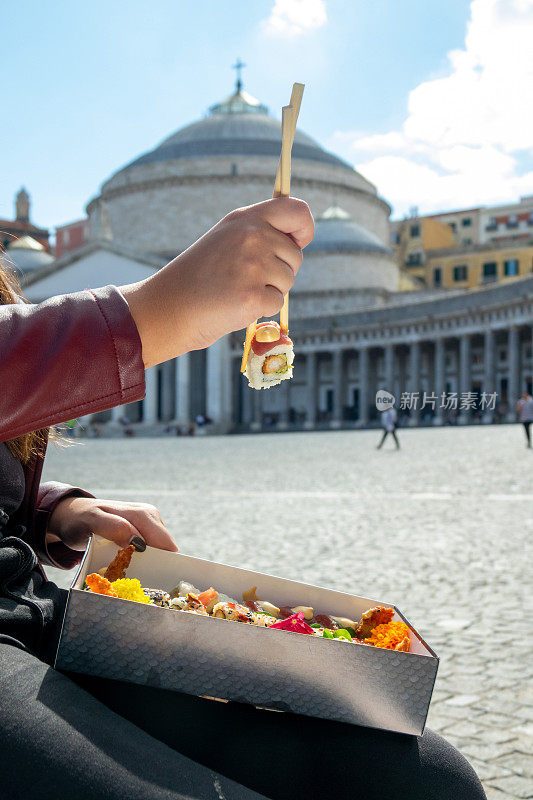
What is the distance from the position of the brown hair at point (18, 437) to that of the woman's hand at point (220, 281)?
0.50 metres

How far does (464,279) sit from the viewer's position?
59.6 meters

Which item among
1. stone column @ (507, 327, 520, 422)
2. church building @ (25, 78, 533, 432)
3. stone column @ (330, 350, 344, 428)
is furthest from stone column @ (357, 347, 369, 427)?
stone column @ (507, 327, 520, 422)

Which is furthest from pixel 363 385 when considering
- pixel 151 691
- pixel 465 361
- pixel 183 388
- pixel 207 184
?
pixel 151 691

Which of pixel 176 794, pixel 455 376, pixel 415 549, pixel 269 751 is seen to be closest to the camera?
pixel 176 794

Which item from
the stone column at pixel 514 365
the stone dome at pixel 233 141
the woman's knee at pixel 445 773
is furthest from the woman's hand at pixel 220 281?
the stone dome at pixel 233 141

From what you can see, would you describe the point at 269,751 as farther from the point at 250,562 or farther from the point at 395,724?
the point at 250,562

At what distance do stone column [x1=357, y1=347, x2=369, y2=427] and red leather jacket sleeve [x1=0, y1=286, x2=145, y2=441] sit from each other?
43415mm

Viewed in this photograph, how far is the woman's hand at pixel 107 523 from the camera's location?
1697 millimetres

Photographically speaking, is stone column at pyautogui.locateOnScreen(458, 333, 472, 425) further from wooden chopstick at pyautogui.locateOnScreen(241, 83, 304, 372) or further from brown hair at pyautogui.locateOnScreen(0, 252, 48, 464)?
wooden chopstick at pyautogui.locateOnScreen(241, 83, 304, 372)

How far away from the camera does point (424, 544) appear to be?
20.8ft

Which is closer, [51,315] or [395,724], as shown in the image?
[51,315]

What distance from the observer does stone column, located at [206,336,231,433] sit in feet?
161

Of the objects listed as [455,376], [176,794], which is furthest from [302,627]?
[455,376]

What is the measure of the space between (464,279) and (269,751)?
2385 inches
